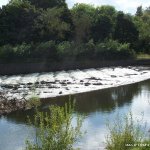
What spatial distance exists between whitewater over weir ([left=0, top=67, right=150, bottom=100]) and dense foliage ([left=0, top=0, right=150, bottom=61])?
7038 millimetres

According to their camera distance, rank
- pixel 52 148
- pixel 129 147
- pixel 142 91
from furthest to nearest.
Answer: pixel 142 91
pixel 129 147
pixel 52 148

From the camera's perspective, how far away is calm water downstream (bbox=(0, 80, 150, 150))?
83.4 ft

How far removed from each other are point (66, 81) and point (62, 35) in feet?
88.5

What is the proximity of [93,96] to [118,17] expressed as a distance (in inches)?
1833

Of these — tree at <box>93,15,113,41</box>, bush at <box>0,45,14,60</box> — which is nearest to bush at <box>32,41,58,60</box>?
bush at <box>0,45,14,60</box>

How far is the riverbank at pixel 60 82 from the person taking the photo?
135 feet

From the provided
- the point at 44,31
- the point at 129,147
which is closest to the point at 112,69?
the point at 44,31

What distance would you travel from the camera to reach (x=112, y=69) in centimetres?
6825

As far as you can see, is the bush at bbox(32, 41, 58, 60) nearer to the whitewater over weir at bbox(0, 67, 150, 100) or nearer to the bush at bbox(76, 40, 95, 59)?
the bush at bbox(76, 40, 95, 59)

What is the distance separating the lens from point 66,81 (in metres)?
54.5

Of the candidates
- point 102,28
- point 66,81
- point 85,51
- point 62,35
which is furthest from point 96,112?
point 102,28

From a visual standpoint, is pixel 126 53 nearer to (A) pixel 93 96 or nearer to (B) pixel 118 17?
(B) pixel 118 17

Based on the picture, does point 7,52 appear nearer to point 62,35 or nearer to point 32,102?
point 62,35

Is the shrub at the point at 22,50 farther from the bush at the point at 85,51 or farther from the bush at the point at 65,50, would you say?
the bush at the point at 85,51
